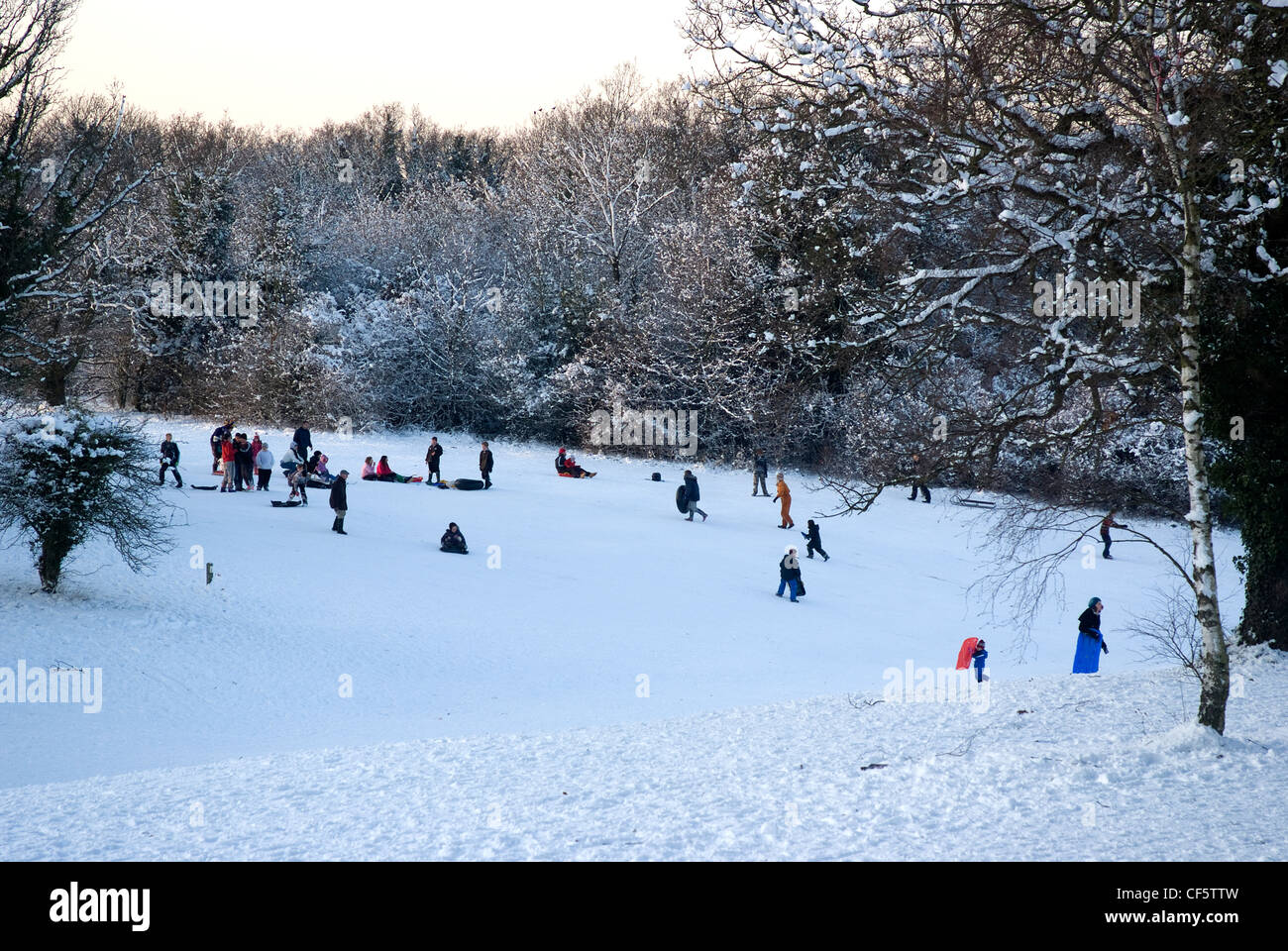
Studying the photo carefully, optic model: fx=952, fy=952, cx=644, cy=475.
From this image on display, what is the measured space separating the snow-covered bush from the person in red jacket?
30.7ft

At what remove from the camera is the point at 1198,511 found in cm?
720

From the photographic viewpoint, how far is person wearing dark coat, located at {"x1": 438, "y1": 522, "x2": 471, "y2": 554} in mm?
20156

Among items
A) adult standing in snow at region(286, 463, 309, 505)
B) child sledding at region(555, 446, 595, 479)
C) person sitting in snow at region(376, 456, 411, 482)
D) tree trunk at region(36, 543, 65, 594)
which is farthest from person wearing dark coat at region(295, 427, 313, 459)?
tree trunk at region(36, 543, 65, 594)

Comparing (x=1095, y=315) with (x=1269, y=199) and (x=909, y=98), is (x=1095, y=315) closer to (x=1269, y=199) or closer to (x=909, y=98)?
(x=1269, y=199)

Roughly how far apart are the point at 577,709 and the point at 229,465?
1564 cm

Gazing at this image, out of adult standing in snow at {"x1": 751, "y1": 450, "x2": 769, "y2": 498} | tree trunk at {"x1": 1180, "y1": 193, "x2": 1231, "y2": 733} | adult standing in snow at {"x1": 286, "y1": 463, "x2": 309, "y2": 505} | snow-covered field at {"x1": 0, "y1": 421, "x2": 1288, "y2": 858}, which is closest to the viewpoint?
snow-covered field at {"x1": 0, "y1": 421, "x2": 1288, "y2": 858}

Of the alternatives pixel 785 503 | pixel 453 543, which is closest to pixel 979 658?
pixel 453 543

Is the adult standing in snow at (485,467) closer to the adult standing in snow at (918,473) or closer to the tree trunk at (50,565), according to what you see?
the tree trunk at (50,565)

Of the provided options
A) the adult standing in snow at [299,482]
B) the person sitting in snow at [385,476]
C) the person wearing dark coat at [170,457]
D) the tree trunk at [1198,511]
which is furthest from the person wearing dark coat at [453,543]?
the tree trunk at [1198,511]

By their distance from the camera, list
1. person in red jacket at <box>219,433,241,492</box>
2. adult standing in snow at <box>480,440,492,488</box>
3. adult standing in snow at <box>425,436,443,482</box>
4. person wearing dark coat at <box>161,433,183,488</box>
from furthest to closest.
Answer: adult standing in snow at <box>425,436,443,482</box> < adult standing in snow at <box>480,440,492,488</box> < person in red jacket at <box>219,433,241,492</box> < person wearing dark coat at <box>161,433,183,488</box>

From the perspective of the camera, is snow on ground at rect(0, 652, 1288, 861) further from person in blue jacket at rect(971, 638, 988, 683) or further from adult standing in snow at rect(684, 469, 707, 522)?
adult standing in snow at rect(684, 469, 707, 522)

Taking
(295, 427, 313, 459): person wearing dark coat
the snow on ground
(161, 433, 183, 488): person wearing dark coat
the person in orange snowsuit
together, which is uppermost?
(295, 427, 313, 459): person wearing dark coat

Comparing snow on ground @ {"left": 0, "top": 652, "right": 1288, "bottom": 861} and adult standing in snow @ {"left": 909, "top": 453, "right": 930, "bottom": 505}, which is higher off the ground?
adult standing in snow @ {"left": 909, "top": 453, "right": 930, "bottom": 505}
